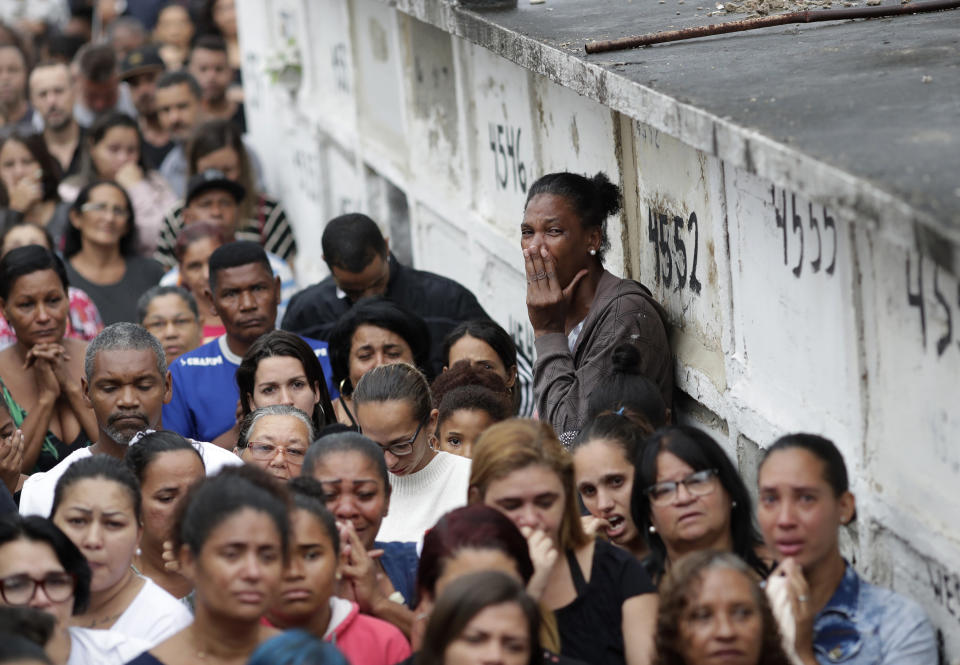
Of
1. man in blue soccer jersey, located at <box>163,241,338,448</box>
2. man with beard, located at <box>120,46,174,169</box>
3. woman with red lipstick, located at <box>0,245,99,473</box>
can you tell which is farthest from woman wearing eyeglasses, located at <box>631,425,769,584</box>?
man with beard, located at <box>120,46,174,169</box>

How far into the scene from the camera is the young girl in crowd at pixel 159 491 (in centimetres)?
559

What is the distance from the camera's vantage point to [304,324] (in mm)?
8414

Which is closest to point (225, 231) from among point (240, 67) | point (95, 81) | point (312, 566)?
point (95, 81)

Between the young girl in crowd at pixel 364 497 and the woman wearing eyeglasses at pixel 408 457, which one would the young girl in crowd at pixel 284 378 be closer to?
the woman wearing eyeglasses at pixel 408 457

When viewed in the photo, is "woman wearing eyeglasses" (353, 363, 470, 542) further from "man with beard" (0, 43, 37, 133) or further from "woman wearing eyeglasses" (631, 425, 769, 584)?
"man with beard" (0, 43, 37, 133)

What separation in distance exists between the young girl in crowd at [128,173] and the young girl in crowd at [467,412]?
243 inches

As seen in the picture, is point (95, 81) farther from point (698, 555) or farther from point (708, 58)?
point (698, 555)

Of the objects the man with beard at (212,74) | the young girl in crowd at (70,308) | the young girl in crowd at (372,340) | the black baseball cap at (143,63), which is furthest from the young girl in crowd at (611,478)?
the black baseball cap at (143,63)

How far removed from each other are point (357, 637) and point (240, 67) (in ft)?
44.3

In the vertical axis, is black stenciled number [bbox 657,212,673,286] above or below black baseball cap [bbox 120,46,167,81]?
above

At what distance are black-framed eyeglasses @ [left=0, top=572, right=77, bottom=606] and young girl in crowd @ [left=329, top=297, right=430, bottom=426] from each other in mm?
2470

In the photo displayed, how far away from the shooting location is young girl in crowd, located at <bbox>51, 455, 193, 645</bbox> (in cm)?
498

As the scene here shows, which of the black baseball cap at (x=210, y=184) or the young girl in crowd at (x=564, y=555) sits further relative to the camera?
the black baseball cap at (x=210, y=184)

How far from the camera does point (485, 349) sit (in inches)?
281
